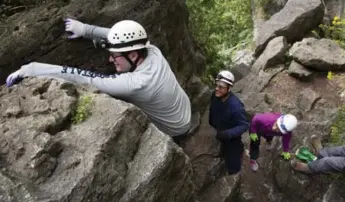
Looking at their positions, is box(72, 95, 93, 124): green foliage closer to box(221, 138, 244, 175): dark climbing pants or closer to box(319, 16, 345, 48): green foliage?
box(221, 138, 244, 175): dark climbing pants

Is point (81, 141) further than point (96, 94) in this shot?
No

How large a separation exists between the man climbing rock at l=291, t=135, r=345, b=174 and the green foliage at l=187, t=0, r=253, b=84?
319 cm

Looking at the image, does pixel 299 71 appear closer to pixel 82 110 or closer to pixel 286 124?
pixel 286 124

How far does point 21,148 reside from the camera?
13.3ft

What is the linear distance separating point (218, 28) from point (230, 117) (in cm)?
749

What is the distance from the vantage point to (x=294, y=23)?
43.9ft

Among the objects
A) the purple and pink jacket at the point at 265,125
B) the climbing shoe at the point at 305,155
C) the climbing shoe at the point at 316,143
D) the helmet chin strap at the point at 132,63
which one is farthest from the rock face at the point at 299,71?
the helmet chin strap at the point at 132,63

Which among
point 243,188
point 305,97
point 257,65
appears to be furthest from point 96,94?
point 257,65

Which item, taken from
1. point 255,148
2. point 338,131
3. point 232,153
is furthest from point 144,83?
point 338,131

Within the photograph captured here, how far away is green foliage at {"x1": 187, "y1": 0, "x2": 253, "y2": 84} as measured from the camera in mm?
10648

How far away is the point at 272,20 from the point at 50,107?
1114cm

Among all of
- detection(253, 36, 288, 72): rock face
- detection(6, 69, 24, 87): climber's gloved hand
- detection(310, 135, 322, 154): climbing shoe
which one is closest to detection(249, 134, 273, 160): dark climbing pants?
detection(310, 135, 322, 154): climbing shoe

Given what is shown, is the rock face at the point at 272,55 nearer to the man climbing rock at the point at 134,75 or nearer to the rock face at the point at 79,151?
the man climbing rock at the point at 134,75

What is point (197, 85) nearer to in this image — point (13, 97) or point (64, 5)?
point (64, 5)
